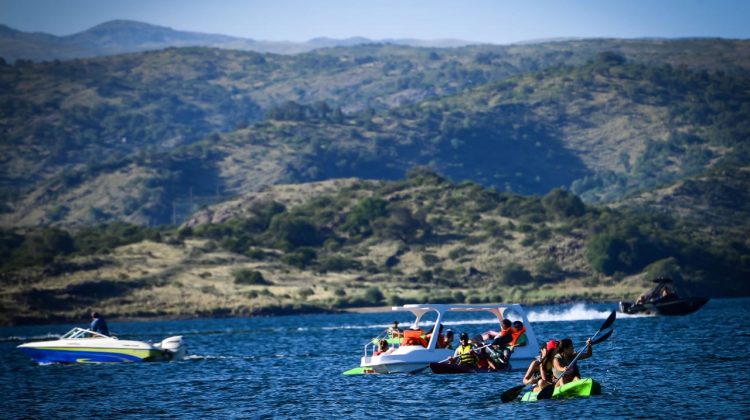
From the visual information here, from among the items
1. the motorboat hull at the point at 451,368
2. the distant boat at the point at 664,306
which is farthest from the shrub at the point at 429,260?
the motorboat hull at the point at 451,368

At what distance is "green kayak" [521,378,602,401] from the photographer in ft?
157

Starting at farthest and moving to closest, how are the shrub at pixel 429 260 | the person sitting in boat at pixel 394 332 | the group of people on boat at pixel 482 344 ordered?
the shrub at pixel 429 260 < the person sitting in boat at pixel 394 332 < the group of people on boat at pixel 482 344

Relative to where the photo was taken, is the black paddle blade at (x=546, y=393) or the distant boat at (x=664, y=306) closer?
the black paddle blade at (x=546, y=393)

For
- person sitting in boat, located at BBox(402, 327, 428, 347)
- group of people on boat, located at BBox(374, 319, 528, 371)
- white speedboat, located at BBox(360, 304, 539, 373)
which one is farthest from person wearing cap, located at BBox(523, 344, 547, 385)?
person sitting in boat, located at BBox(402, 327, 428, 347)

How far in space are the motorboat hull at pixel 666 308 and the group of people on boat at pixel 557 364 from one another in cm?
6582

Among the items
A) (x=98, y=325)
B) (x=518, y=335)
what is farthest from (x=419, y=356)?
(x=98, y=325)

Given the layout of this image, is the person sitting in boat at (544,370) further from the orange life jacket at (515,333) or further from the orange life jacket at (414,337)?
the orange life jacket at (414,337)

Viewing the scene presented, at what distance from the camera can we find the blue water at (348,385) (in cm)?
4716

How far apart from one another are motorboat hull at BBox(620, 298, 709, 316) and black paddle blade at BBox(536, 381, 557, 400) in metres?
66.3

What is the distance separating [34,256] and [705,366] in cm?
13157

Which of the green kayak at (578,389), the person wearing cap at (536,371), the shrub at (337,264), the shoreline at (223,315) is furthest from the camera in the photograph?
the shrub at (337,264)

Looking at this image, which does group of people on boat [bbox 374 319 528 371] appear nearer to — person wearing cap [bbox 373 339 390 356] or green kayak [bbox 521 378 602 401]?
person wearing cap [bbox 373 339 390 356]

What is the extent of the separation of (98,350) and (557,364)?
3396cm

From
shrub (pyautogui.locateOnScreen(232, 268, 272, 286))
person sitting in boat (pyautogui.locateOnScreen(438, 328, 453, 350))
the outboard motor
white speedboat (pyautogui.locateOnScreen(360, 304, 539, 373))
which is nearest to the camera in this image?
white speedboat (pyautogui.locateOnScreen(360, 304, 539, 373))
